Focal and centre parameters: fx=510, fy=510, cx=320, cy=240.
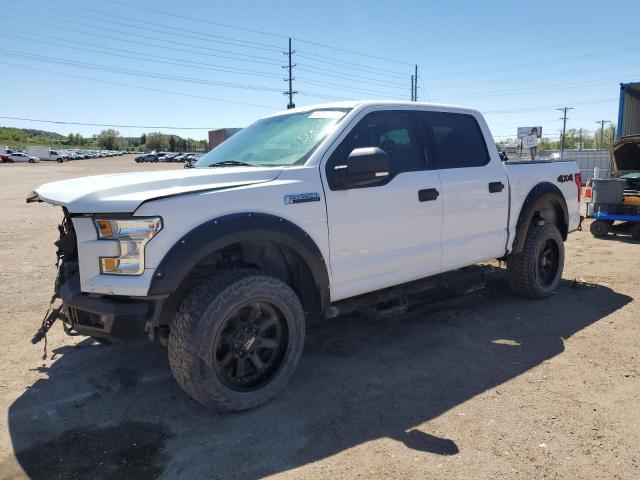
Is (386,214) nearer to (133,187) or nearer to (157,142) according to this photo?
(133,187)

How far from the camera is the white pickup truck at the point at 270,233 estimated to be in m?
2.89

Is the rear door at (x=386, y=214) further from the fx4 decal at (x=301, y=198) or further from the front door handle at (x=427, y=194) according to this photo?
the fx4 decal at (x=301, y=198)

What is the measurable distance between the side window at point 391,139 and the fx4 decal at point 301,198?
376 millimetres

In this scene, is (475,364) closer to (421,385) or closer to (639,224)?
(421,385)

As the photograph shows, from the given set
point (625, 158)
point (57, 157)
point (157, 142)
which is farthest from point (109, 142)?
point (625, 158)

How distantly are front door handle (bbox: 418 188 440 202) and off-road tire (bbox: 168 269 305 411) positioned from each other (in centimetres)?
142

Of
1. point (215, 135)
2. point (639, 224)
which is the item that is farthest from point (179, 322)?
point (215, 135)

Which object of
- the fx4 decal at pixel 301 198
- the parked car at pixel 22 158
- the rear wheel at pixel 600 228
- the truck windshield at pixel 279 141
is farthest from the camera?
the parked car at pixel 22 158

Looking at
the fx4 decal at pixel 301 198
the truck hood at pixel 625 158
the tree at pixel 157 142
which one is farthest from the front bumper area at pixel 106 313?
the tree at pixel 157 142

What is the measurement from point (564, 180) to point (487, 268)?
61.6 inches

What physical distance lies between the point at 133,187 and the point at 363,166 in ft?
4.69

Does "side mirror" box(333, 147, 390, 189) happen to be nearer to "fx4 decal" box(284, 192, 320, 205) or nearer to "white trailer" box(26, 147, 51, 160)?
"fx4 decal" box(284, 192, 320, 205)

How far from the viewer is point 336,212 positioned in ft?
11.7

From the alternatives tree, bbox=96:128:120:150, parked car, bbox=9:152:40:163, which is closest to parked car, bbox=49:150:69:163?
parked car, bbox=9:152:40:163
